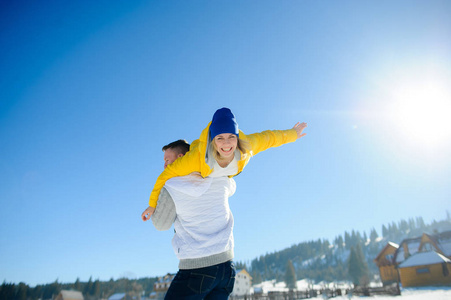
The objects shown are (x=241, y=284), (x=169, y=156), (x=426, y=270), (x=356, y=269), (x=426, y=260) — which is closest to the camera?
(x=169, y=156)

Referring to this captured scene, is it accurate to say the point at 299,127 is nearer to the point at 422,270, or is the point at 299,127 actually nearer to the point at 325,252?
the point at 422,270

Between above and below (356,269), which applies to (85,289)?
below

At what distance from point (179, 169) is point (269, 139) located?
1059 millimetres

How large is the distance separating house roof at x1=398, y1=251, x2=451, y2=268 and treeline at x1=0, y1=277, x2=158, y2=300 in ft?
211

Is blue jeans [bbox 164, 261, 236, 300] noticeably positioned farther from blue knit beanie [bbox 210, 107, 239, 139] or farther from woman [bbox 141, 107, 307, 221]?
blue knit beanie [bbox 210, 107, 239, 139]

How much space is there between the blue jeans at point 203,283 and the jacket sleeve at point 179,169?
0.71 meters

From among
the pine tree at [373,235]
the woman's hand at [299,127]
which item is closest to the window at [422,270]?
the woman's hand at [299,127]

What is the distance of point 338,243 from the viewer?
149 meters

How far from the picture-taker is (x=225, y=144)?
2.26 metres

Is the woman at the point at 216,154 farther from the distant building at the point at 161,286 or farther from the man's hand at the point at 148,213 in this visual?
the distant building at the point at 161,286

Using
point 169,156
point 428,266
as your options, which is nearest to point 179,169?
point 169,156

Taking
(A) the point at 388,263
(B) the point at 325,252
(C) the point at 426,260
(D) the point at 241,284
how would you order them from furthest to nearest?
(B) the point at 325,252 → (D) the point at 241,284 → (A) the point at 388,263 → (C) the point at 426,260

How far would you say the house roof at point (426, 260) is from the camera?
25.9 meters

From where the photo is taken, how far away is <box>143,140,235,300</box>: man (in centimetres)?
200
